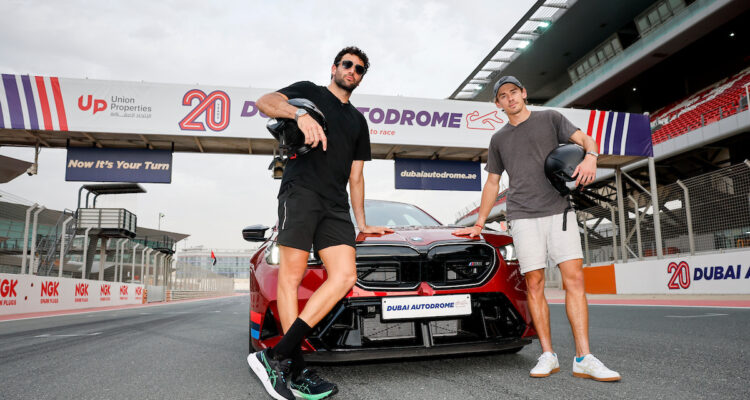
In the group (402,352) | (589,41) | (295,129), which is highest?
(589,41)

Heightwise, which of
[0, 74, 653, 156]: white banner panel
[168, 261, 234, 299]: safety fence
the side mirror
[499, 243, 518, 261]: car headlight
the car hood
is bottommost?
[168, 261, 234, 299]: safety fence

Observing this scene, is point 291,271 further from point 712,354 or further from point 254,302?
point 712,354

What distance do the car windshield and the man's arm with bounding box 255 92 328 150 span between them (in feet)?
5.46

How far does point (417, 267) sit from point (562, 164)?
977 millimetres

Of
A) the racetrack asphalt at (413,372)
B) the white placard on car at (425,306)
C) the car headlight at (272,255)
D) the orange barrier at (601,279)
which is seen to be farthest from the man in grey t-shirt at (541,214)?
the orange barrier at (601,279)

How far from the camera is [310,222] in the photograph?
221 centimetres

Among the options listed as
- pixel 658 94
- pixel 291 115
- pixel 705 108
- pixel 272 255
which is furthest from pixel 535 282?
pixel 658 94

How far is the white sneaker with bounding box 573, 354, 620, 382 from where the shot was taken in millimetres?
2352

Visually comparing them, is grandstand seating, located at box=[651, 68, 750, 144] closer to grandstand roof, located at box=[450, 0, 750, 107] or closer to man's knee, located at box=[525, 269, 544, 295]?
grandstand roof, located at box=[450, 0, 750, 107]

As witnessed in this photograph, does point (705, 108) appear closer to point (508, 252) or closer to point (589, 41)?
point (589, 41)

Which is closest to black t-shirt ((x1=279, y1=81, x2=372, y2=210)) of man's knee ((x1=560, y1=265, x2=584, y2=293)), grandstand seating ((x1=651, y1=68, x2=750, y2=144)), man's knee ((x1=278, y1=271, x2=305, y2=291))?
man's knee ((x1=278, y1=271, x2=305, y2=291))

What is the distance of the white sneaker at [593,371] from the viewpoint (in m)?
2.35

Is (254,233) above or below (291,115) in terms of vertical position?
below

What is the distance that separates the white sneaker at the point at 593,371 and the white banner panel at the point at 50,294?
432 inches
